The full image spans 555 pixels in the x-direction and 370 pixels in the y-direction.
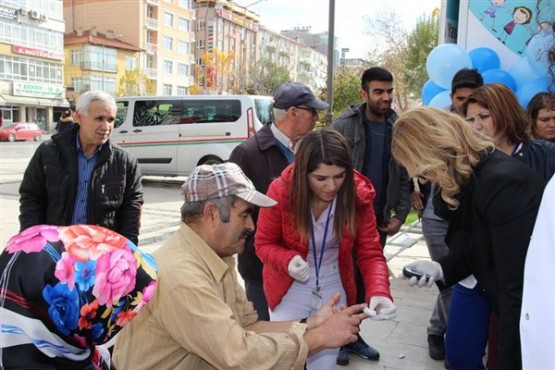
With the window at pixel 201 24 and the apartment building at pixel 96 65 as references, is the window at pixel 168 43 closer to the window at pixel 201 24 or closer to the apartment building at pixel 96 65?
the apartment building at pixel 96 65

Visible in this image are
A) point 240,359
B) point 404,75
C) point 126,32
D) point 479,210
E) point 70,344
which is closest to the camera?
point 70,344

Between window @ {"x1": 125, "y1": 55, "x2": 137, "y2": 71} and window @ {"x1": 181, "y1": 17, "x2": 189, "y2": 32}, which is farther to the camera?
window @ {"x1": 181, "y1": 17, "x2": 189, "y2": 32}

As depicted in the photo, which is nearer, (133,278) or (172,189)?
(133,278)

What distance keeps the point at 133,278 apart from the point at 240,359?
0.56m

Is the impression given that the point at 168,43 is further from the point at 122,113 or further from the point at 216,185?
the point at 216,185

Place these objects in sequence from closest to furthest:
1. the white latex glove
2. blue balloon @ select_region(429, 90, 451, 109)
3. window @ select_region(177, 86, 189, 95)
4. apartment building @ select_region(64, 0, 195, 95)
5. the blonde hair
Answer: the blonde hair → the white latex glove → blue balloon @ select_region(429, 90, 451, 109) → apartment building @ select_region(64, 0, 195, 95) → window @ select_region(177, 86, 189, 95)

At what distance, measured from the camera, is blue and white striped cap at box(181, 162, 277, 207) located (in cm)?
174

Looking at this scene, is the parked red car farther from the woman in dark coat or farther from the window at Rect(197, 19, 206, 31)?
the window at Rect(197, 19, 206, 31)

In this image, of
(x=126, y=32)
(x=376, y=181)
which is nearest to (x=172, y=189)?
(x=376, y=181)

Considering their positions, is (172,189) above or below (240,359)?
below

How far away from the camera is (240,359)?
5.09ft

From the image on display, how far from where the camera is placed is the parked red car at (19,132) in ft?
90.2

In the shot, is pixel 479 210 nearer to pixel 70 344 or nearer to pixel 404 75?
pixel 70 344

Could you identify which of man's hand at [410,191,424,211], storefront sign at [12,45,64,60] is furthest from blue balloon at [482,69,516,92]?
storefront sign at [12,45,64,60]
